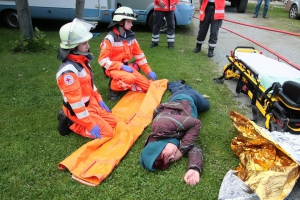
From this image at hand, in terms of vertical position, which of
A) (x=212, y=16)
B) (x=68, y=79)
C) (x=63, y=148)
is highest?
(x=212, y=16)

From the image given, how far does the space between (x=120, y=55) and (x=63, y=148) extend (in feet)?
6.33

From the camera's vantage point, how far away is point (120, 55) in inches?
172

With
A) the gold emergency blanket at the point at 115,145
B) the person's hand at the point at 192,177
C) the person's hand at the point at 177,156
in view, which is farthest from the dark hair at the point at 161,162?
the gold emergency blanket at the point at 115,145

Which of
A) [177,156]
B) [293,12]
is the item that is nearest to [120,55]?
[177,156]

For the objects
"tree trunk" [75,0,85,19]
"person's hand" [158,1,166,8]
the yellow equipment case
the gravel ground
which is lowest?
the gravel ground

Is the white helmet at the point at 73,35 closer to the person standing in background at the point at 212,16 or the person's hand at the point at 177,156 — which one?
the person's hand at the point at 177,156

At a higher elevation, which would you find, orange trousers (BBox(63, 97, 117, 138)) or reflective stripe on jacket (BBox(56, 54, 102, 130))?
reflective stripe on jacket (BBox(56, 54, 102, 130))

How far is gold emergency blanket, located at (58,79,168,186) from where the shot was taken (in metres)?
2.62

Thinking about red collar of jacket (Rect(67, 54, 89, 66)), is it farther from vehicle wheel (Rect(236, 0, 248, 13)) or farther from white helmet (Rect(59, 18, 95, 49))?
vehicle wheel (Rect(236, 0, 248, 13))

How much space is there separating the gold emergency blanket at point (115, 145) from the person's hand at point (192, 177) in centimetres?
73

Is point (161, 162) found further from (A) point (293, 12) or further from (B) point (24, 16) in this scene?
(A) point (293, 12)

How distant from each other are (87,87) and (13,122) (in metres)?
1.19

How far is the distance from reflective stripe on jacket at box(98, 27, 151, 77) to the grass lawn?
535 mm

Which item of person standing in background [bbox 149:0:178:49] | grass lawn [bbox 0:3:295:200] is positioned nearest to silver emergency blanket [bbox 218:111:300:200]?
grass lawn [bbox 0:3:295:200]
